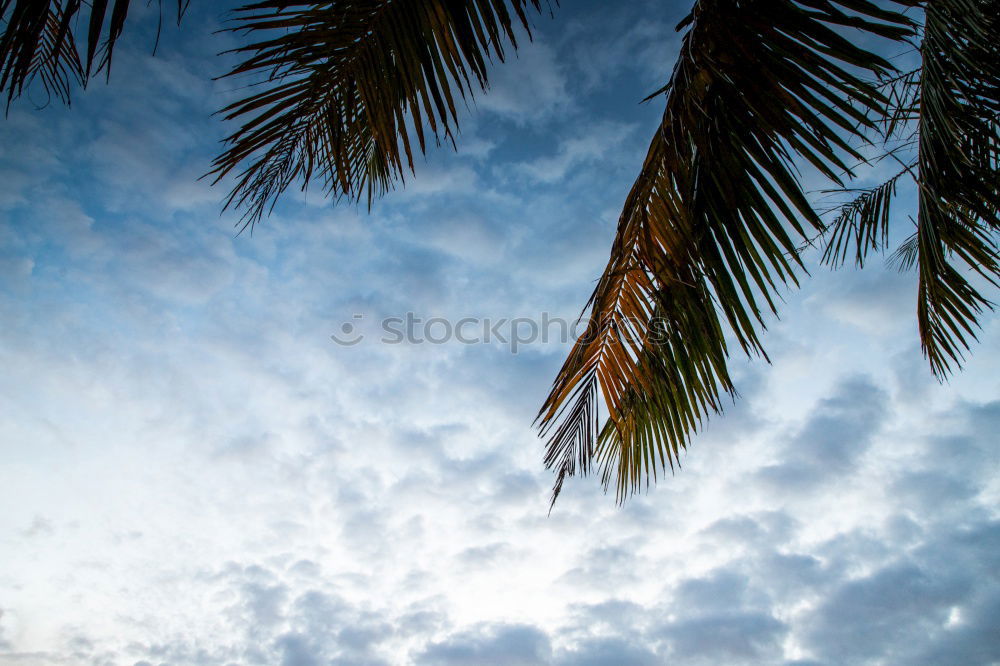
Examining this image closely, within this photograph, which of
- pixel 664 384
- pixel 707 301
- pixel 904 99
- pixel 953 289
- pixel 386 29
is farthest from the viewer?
pixel 904 99

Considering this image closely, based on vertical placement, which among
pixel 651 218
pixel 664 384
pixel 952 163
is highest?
pixel 952 163

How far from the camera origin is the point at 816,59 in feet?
5.61

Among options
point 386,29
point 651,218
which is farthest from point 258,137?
point 651,218

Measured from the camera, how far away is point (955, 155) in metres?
2.56

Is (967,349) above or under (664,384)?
above

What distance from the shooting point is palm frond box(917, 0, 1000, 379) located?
246 cm

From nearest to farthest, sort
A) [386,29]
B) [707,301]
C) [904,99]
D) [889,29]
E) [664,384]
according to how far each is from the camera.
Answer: [386,29] → [889,29] → [707,301] → [664,384] → [904,99]

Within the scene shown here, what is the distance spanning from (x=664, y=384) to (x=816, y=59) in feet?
4.19

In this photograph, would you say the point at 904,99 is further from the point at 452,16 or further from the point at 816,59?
the point at 452,16

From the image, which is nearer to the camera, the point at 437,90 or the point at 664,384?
the point at 437,90

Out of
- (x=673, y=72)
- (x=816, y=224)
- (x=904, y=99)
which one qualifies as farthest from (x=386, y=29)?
(x=904, y=99)

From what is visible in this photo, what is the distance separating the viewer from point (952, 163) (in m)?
2.43

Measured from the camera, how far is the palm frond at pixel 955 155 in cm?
246

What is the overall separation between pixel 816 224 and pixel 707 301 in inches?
18.8
